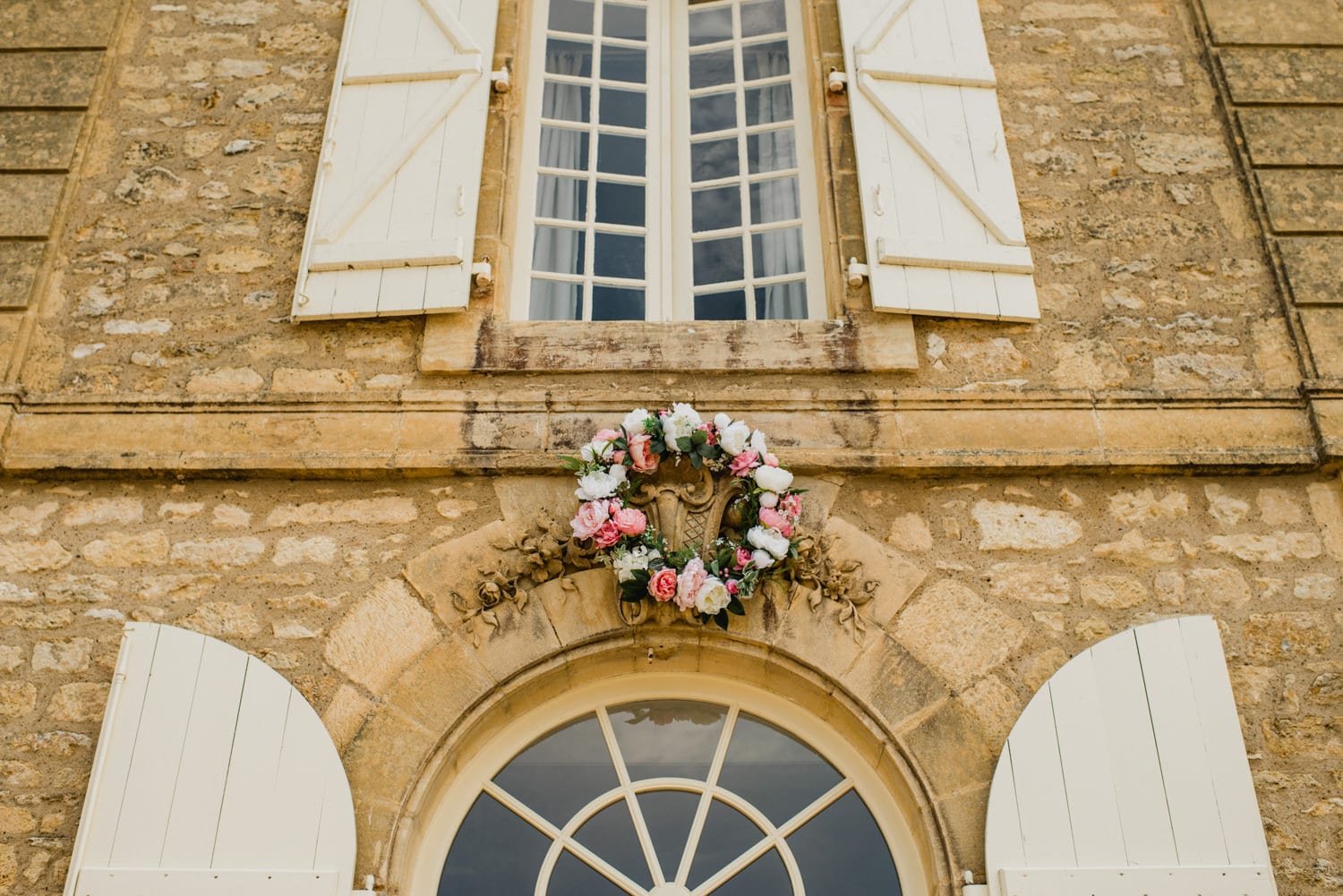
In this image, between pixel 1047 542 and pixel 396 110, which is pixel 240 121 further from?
pixel 1047 542

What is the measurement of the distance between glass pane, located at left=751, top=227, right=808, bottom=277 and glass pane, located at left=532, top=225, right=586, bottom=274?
69 centimetres

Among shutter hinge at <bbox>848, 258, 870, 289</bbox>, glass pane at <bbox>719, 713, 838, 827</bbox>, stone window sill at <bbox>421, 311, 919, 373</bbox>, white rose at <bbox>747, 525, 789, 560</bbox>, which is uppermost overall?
shutter hinge at <bbox>848, 258, 870, 289</bbox>

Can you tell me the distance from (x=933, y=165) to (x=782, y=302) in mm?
759

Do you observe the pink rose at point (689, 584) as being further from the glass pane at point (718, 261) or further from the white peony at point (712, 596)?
the glass pane at point (718, 261)

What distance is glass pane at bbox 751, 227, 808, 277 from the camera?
4.74 meters

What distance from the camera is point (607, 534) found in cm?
373

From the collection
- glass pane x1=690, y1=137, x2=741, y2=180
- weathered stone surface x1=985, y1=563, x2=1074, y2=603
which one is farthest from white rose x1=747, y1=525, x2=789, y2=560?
glass pane x1=690, y1=137, x2=741, y2=180

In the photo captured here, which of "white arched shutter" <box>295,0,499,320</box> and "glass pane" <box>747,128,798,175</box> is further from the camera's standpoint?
"glass pane" <box>747,128,798,175</box>

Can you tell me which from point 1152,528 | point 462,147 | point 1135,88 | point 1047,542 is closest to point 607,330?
point 462,147

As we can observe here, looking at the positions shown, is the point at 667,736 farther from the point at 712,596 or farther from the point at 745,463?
the point at 745,463

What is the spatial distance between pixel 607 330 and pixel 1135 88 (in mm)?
2384

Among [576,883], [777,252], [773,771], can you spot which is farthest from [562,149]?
[576,883]

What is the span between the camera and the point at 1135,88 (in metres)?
4.86

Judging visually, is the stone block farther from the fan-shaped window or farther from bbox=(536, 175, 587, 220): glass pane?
the fan-shaped window
